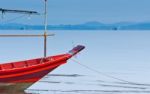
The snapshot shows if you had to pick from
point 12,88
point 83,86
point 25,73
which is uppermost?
point 25,73

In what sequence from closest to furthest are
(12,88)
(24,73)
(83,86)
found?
(24,73), (12,88), (83,86)

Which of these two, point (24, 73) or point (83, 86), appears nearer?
point (24, 73)

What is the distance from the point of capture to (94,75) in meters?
25.6

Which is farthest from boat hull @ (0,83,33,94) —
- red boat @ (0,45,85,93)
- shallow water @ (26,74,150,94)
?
shallow water @ (26,74,150,94)

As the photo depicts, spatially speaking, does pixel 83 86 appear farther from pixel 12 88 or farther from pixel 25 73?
pixel 25 73

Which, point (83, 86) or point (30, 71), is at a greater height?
point (30, 71)

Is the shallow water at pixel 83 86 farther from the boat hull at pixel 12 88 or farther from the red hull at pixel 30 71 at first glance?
the red hull at pixel 30 71

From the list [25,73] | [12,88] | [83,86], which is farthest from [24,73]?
[83,86]

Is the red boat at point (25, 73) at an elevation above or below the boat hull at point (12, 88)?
above

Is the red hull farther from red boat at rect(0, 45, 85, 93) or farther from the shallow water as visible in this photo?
the shallow water

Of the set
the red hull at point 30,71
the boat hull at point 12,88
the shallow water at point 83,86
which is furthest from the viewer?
the shallow water at point 83,86

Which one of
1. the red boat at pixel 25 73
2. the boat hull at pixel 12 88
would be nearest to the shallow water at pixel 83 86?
the boat hull at pixel 12 88

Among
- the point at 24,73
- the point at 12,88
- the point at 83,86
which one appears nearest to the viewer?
the point at 24,73

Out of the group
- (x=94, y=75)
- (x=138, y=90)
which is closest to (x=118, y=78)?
(x=94, y=75)
